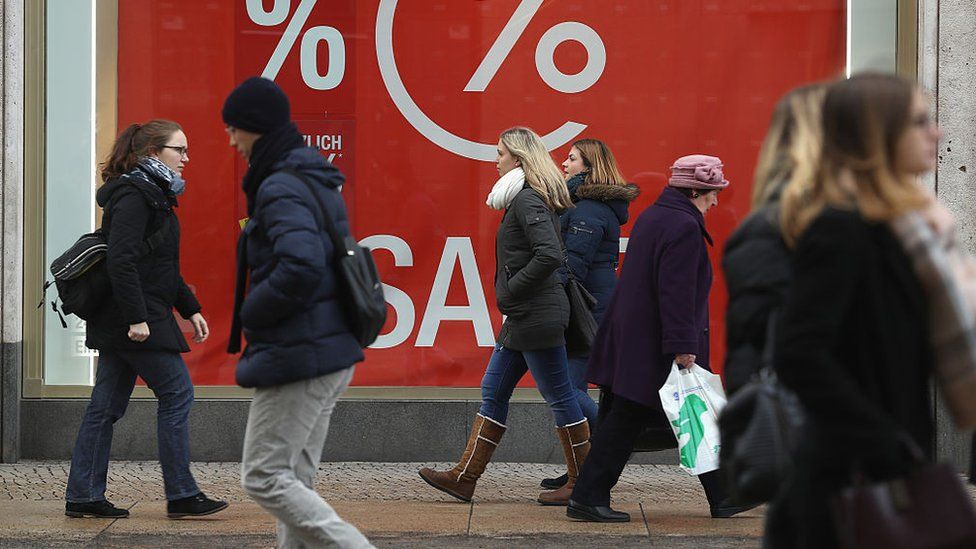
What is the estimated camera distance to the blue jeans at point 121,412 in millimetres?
6496

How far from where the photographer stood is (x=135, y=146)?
21.7 ft

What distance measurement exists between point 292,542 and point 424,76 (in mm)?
4479

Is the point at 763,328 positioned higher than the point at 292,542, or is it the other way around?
the point at 763,328

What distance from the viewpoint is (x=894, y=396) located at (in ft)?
9.70

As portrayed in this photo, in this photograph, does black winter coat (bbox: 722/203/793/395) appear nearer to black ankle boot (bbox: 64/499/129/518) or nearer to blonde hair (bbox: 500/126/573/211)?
blonde hair (bbox: 500/126/573/211)

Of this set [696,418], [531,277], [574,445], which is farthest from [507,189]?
[696,418]

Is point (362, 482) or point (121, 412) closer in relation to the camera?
point (121, 412)

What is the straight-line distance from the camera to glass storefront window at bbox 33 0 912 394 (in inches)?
340

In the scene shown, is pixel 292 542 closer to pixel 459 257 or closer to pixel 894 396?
pixel 894 396

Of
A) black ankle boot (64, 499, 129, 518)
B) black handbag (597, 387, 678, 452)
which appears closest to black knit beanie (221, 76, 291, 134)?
black handbag (597, 387, 678, 452)

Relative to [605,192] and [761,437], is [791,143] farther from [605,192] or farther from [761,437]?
[605,192]

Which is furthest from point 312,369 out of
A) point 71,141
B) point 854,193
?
point 71,141

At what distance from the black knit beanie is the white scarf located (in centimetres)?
221

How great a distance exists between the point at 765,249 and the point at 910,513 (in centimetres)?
81
